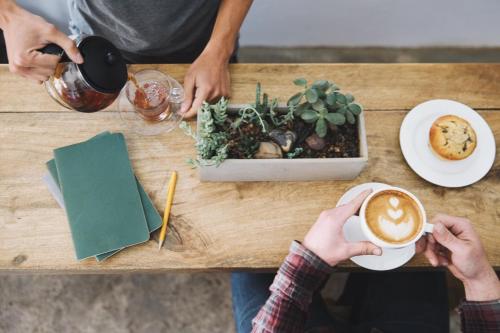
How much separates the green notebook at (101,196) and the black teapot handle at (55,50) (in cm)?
23

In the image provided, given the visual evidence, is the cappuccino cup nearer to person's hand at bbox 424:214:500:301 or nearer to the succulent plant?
person's hand at bbox 424:214:500:301

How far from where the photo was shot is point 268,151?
995mm

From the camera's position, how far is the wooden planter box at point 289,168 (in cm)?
98

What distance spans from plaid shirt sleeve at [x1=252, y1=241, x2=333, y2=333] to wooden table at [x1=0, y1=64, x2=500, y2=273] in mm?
52

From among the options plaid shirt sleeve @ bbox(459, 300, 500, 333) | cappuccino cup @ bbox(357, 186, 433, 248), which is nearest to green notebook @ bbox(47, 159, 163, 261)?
cappuccino cup @ bbox(357, 186, 433, 248)

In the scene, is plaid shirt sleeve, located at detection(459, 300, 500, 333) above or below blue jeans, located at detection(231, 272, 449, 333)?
above

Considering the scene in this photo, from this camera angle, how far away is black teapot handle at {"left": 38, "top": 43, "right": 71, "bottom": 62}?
3.14 ft

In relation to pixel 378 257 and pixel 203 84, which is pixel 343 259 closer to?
pixel 378 257

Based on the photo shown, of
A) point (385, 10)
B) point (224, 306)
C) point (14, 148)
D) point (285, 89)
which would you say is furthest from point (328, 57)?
point (14, 148)

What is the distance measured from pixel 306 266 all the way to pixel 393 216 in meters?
0.22

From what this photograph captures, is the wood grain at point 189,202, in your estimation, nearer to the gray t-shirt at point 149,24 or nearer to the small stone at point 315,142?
the small stone at point 315,142

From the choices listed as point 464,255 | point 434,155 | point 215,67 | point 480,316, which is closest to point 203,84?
point 215,67

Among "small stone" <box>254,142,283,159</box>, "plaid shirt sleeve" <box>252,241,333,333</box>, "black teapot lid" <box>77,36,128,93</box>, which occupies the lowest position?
"plaid shirt sleeve" <box>252,241,333,333</box>

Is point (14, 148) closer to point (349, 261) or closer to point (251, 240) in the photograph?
point (251, 240)
